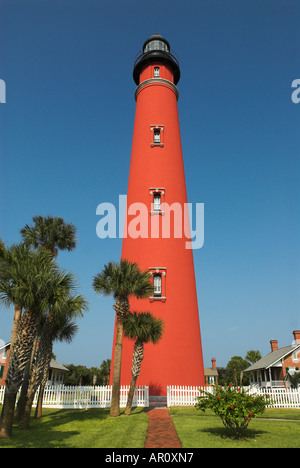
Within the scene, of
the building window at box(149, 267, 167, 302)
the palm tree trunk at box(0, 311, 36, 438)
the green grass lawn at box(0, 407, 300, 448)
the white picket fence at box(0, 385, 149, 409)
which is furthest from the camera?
the building window at box(149, 267, 167, 302)

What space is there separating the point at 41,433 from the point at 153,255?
1187 centimetres

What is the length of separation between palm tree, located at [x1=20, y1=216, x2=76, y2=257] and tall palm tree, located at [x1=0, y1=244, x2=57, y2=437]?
183 inches

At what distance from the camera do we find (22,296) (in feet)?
Result: 34.4

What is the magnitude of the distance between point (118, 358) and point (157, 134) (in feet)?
51.8

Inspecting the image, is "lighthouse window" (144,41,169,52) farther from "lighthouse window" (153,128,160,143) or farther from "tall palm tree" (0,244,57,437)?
"tall palm tree" (0,244,57,437)

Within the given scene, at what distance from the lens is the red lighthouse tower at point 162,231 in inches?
741

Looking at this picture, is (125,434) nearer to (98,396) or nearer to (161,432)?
(161,432)

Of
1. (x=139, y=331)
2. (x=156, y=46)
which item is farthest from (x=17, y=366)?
(x=156, y=46)

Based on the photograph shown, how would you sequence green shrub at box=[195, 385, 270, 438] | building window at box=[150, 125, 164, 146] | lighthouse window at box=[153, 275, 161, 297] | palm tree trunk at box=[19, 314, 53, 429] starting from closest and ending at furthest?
green shrub at box=[195, 385, 270, 438] < palm tree trunk at box=[19, 314, 53, 429] < lighthouse window at box=[153, 275, 161, 297] < building window at box=[150, 125, 164, 146]

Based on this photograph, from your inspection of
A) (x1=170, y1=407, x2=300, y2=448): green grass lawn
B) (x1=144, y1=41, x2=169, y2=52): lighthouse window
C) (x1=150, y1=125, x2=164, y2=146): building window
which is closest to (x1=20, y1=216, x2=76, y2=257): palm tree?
(x1=170, y1=407, x2=300, y2=448): green grass lawn

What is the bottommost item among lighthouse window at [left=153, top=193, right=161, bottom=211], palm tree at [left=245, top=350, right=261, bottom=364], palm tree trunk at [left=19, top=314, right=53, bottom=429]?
palm tree trunk at [left=19, top=314, right=53, bottom=429]

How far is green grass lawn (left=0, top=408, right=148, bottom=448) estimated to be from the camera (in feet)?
28.7

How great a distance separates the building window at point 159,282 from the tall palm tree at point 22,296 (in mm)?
9952
